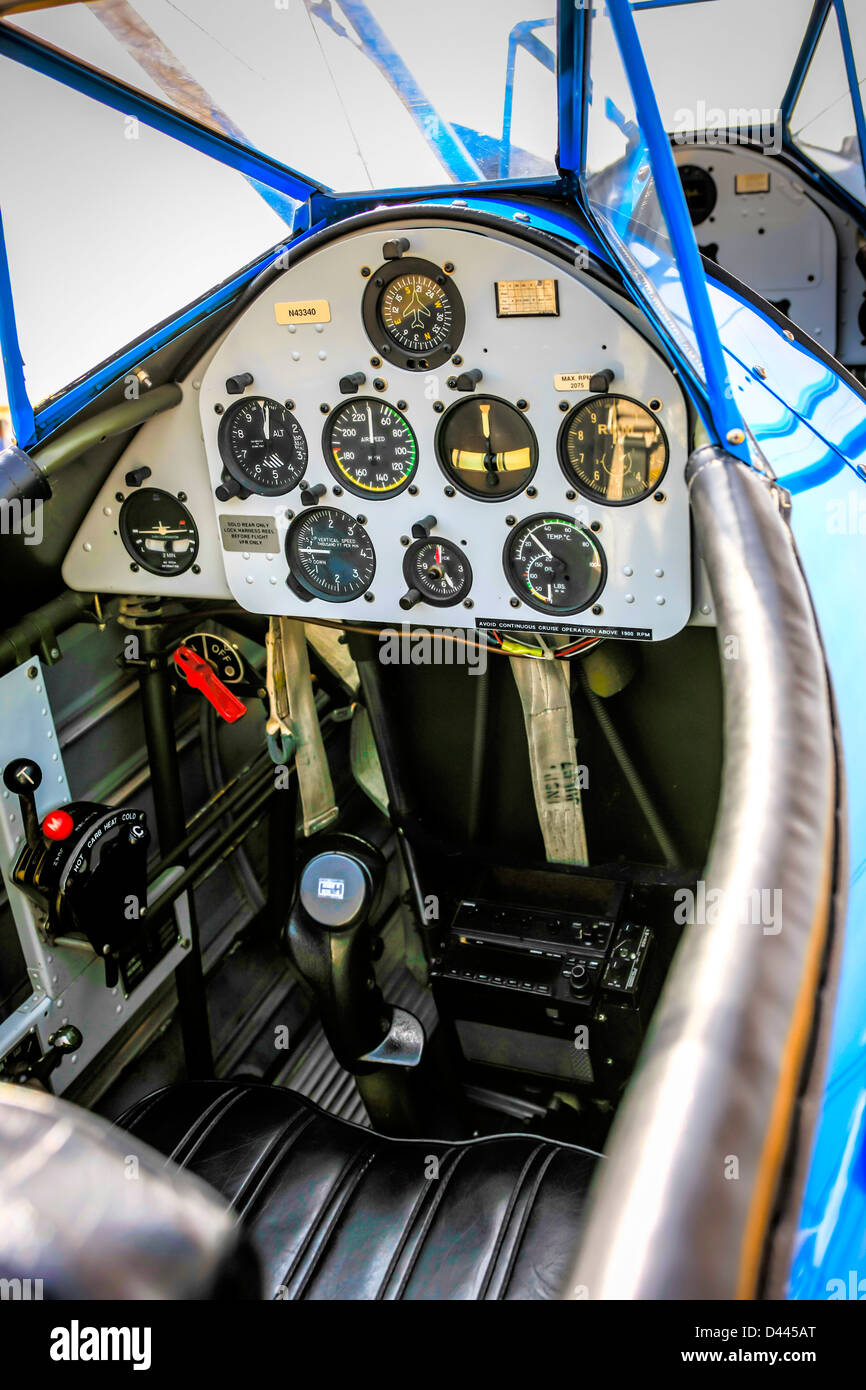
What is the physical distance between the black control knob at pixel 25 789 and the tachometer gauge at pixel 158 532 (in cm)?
59

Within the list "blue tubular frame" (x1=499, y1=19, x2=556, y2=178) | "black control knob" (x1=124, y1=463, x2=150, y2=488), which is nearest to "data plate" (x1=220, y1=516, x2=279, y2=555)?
"black control knob" (x1=124, y1=463, x2=150, y2=488)

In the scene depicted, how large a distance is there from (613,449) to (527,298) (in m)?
0.33

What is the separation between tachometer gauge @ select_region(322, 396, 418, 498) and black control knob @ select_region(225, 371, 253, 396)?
20cm

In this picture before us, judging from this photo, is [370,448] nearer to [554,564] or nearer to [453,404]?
[453,404]

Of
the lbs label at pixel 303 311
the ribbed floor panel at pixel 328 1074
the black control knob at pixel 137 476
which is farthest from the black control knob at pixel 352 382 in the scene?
the ribbed floor panel at pixel 328 1074

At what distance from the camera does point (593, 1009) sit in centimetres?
215

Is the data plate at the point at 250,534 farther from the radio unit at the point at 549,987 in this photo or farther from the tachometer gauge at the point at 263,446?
the radio unit at the point at 549,987

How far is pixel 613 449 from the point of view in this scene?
1.94 m

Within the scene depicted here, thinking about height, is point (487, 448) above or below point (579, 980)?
above

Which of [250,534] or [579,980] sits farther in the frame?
[250,534]

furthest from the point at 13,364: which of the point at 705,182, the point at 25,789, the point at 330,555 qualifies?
the point at 705,182

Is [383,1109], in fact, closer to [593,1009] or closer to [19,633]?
[593,1009]

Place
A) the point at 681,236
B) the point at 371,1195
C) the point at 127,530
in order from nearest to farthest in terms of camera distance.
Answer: the point at 681,236
the point at 371,1195
the point at 127,530

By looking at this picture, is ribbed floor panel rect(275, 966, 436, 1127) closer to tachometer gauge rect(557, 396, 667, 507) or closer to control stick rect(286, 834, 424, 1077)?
control stick rect(286, 834, 424, 1077)
